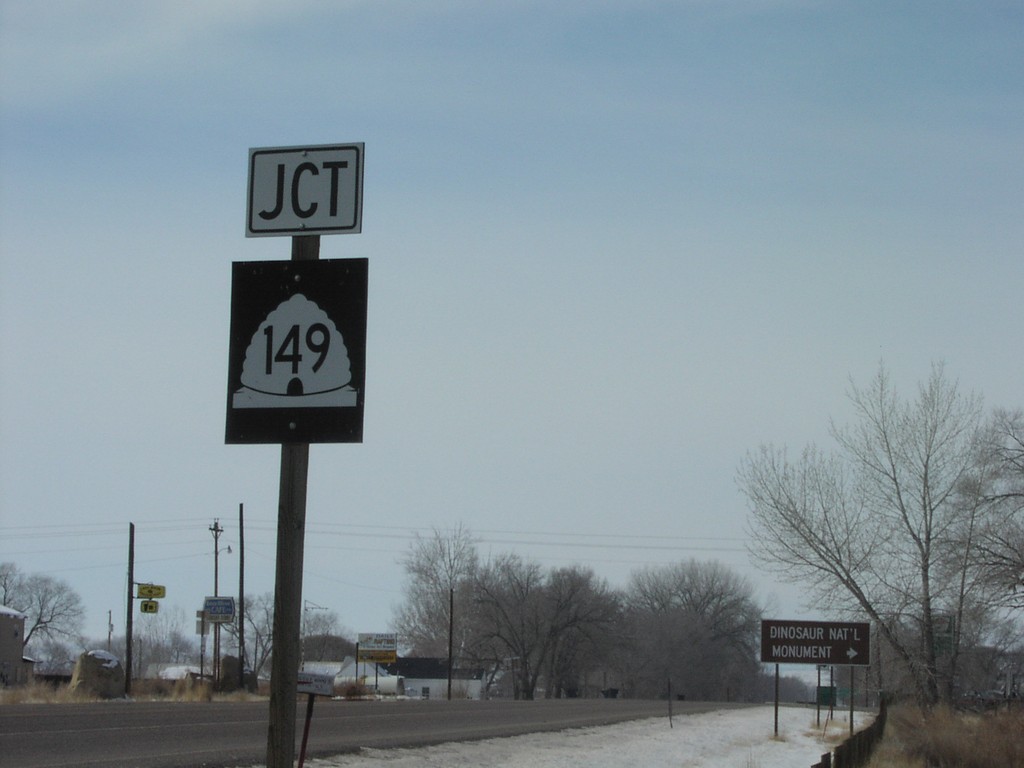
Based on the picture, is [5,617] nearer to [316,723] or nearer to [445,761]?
[316,723]

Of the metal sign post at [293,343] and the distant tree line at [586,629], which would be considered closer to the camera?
the metal sign post at [293,343]

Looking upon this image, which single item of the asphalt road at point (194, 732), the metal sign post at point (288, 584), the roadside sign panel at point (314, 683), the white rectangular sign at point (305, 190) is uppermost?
the white rectangular sign at point (305, 190)

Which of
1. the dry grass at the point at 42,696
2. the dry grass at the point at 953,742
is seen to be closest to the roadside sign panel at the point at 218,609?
the dry grass at the point at 42,696

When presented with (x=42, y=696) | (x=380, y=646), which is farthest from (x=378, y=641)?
(x=42, y=696)

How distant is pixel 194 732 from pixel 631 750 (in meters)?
9.64

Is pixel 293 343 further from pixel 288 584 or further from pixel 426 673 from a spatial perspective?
pixel 426 673

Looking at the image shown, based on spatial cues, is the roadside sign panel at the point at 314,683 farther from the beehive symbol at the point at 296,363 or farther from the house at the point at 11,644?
the house at the point at 11,644

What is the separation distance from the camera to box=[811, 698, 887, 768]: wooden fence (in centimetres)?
1487

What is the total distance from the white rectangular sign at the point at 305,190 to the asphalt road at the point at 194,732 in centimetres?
1198

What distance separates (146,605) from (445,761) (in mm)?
46402

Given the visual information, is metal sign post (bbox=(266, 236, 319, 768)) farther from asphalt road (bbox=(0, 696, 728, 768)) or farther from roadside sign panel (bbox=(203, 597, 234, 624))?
roadside sign panel (bbox=(203, 597, 234, 624))

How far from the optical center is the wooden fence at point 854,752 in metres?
14.9

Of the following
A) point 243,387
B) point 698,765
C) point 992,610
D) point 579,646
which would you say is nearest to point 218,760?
point 698,765

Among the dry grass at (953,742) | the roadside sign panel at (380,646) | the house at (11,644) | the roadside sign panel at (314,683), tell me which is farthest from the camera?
the roadside sign panel at (380,646)
